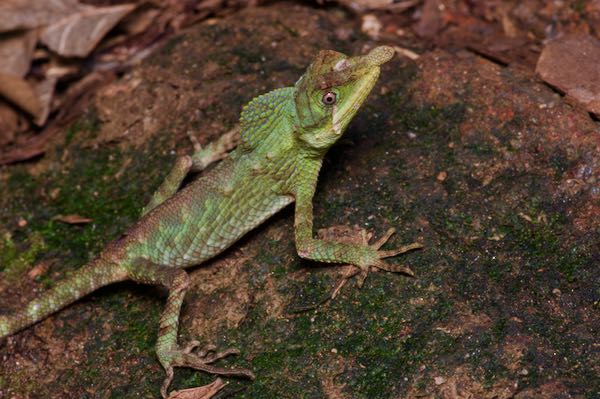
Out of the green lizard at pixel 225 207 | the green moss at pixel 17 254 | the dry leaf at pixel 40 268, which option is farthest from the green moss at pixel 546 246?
the green moss at pixel 17 254

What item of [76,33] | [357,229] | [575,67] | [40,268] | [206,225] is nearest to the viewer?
[357,229]

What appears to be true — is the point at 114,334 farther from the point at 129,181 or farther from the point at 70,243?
the point at 129,181

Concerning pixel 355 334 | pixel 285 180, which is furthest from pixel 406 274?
pixel 285 180

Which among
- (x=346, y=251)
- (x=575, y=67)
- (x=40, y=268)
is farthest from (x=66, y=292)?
(x=575, y=67)

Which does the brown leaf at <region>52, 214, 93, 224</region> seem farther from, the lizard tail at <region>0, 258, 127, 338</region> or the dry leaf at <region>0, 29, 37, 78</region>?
the dry leaf at <region>0, 29, 37, 78</region>

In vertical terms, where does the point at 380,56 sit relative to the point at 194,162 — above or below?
above

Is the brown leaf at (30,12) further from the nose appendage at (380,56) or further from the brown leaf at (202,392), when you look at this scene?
the brown leaf at (202,392)

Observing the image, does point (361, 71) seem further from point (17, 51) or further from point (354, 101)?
point (17, 51)
